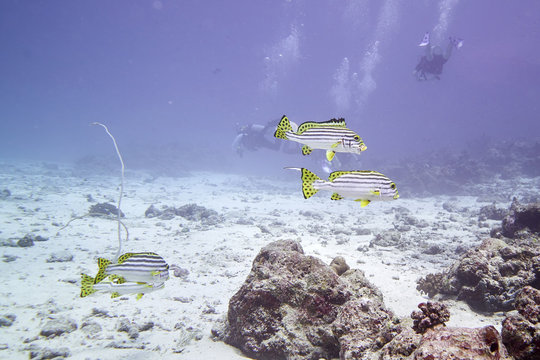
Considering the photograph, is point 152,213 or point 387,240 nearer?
point 387,240

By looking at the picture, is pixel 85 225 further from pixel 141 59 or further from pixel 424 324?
pixel 141 59

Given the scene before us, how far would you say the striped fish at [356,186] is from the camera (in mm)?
2387

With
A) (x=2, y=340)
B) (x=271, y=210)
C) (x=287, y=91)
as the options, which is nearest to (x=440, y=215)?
(x=271, y=210)

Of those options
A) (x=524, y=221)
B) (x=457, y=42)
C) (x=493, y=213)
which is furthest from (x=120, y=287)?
(x=457, y=42)

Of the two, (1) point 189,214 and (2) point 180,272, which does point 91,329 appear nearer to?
(2) point 180,272

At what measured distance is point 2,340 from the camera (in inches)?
153

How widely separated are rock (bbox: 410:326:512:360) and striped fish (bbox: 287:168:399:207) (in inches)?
43.6

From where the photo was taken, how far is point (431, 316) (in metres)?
2.01

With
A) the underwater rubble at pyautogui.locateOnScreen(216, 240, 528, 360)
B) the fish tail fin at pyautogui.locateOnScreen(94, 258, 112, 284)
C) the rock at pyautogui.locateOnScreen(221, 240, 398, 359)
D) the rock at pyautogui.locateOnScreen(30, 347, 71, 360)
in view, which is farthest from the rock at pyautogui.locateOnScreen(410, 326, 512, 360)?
the rock at pyautogui.locateOnScreen(30, 347, 71, 360)

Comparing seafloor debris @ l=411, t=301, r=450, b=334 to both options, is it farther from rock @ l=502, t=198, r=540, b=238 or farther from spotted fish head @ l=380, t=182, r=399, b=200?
rock @ l=502, t=198, r=540, b=238

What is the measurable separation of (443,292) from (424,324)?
3.32m

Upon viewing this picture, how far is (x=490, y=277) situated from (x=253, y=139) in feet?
75.6

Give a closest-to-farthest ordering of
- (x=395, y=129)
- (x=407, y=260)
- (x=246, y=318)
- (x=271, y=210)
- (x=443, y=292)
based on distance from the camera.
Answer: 1. (x=246, y=318)
2. (x=443, y=292)
3. (x=407, y=260)
4. (x=271, y=210)
5. (x=395, y=129)

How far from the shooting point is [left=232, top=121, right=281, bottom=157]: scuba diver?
81.3 feet
